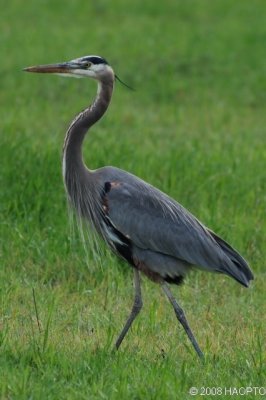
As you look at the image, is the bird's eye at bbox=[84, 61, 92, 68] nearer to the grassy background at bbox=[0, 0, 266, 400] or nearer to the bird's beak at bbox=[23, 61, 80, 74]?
the bird's beak at bbox=[23, 61, 80, 74]

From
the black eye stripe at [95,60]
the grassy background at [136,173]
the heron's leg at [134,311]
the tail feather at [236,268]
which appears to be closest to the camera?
the grassy background at [136,173]

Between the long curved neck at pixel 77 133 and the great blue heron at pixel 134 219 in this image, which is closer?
the great blue heron at pixel 134 219

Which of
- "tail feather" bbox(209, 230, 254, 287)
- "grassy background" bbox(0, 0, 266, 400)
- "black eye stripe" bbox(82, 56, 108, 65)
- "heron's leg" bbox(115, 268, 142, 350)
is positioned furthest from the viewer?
"black eye stripe" bbox(82, 56, 108, 65)

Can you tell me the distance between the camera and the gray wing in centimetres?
631

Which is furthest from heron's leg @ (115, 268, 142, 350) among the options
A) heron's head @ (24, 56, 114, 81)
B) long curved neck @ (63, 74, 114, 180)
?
heron's head @ (24, 56, 114, 81)

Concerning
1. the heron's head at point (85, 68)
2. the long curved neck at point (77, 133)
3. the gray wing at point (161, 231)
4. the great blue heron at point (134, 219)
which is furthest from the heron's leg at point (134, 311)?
A: the heron's head at point (85, 68)

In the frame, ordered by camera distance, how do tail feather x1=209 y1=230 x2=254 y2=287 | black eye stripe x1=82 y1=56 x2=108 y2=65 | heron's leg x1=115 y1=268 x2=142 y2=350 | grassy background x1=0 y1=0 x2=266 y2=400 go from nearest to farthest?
1. grassy background x1=0 y1=0 x2=266 y2=400
2. heron's leg x1=115 y1=268 x2=142 y2=350
3. tail feather x1=209 y1=230 x2=254 y2=287
4. black eye stripe x1=82 y1=56 x2=108 y2=65

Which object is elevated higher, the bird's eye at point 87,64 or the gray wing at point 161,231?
the bird's eye at point 87,64

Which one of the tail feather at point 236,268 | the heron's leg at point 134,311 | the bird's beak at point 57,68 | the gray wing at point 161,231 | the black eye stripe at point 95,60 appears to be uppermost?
the black eye stripe at point 95,60

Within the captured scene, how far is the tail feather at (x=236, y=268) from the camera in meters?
6.26

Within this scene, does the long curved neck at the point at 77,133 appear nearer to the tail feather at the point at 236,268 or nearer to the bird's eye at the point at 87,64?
the bird's eye at the point at 87,64

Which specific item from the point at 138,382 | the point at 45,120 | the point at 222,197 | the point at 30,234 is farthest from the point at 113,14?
the point at 138,382

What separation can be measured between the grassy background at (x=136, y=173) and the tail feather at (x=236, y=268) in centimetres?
35

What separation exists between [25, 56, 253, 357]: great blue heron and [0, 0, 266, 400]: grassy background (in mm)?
362
